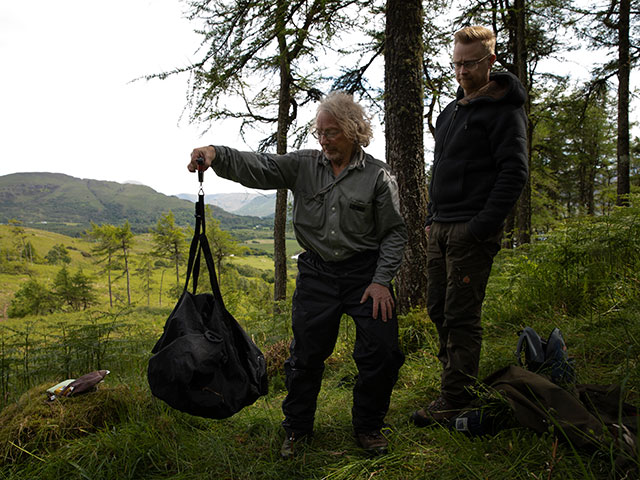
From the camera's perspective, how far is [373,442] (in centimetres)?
224

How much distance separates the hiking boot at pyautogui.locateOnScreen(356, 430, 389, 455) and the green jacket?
975 mm

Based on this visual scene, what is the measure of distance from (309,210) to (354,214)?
1.01ft

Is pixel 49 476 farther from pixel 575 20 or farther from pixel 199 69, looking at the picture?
pixel 575 20

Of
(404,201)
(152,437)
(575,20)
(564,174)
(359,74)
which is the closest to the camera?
(152,437)

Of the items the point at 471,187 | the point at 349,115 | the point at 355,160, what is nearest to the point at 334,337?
the point at 355,160

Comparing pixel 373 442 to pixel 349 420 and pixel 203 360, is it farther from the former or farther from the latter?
pixel 203 360

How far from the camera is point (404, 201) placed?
4.55m

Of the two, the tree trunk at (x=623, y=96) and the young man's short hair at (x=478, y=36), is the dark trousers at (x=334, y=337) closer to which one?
the young man's short hair at (x=478, y=36)

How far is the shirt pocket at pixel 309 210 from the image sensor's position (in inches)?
93.3

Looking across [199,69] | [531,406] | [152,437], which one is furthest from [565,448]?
[199,69]

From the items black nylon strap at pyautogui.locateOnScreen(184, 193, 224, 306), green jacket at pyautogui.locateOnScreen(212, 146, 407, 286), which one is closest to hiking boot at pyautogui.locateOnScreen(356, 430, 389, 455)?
green jacket at pyautogui.locateOnScreen(212, 146, 407, 286)

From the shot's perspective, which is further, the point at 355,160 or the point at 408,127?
the point at 408,127

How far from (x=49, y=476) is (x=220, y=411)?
1.11 m

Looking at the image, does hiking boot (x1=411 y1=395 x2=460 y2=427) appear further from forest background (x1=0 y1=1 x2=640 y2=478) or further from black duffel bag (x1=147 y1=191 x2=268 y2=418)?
black duffel bag (x1=147 y1=191 x2=268 y2=418)
